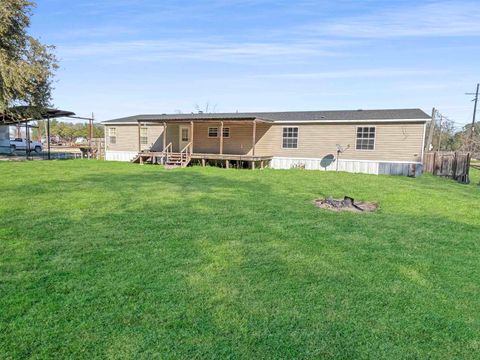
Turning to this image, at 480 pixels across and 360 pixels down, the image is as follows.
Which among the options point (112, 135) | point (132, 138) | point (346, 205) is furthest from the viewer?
point (112, 135)

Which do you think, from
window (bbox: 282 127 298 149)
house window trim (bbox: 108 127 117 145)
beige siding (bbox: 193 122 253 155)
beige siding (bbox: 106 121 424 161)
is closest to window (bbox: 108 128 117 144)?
house window trim (bbox: 108 127 117 145)

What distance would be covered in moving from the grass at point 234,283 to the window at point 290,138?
11.6 m

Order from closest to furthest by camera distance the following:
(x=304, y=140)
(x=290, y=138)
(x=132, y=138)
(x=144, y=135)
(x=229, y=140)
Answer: (x=304, y=140) → (x=290, y=138) → (x=229, y=140) → (x=144, y=135) → (x=132, y=138)

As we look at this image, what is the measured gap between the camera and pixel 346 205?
779 centimetres

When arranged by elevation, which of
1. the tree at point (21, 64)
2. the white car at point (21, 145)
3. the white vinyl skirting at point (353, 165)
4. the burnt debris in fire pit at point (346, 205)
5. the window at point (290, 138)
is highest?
the tree at point (21, 64)

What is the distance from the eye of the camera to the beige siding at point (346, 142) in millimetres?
15680

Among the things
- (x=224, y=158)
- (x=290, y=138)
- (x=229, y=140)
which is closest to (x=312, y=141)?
(x=290, y=138)

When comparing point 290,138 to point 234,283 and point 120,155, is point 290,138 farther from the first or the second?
point 234,283

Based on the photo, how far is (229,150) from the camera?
2009cm

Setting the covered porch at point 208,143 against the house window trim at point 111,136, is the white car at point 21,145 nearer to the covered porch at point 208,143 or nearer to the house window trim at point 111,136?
the house window trim at point 111,136

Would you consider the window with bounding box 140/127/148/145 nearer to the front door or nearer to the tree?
the front door

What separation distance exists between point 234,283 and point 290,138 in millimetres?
15451

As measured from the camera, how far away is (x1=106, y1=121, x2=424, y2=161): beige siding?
1582 cm

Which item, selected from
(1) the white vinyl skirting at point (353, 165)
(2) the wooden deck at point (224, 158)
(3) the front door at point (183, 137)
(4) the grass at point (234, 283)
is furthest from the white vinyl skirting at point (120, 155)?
(4) the grass at point (234, 283)
